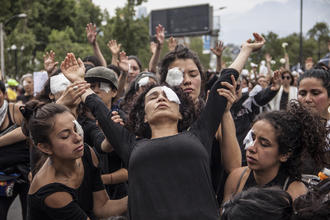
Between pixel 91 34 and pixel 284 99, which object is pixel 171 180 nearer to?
pixel 91 34

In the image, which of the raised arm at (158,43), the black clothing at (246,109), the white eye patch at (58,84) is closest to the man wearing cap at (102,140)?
the white eye patch at (58,84)

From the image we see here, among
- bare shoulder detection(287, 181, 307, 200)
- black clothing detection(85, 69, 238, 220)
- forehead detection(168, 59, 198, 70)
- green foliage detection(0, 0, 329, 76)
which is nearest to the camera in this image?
black clothing detection(85, 69, 238, 220)

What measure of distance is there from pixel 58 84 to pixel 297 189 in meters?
2.18

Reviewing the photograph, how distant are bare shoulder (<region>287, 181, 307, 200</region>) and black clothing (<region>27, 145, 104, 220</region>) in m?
1.20

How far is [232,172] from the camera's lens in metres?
2.81

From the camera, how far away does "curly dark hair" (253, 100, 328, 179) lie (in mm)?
2619

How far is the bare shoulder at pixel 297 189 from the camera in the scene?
2412mm

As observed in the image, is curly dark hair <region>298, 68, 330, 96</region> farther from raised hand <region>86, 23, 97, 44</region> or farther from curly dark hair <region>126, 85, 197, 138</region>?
raised hand <region>86, 23, 97, 44</region>

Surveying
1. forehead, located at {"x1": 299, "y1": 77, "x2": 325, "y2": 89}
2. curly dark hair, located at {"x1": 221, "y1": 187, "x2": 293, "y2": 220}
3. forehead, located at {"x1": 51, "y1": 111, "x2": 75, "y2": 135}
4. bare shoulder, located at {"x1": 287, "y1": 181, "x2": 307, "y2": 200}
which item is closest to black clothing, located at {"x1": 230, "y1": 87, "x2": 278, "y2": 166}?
forehead, located at {"x1": 299, "y1": 77, "x2": 325, "y2": 89}

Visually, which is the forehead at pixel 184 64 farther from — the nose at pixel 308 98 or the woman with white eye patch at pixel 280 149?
the nose at pixel 308 98

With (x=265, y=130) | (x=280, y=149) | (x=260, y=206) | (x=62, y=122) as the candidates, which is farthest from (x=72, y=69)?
(x=260, y=206)

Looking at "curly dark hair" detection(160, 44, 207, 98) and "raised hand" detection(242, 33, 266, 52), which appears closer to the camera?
Result: "raised hand" detection(242, 33, 266, 52)

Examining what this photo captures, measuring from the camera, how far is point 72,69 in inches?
122

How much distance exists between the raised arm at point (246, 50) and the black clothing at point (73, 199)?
1.15 m
